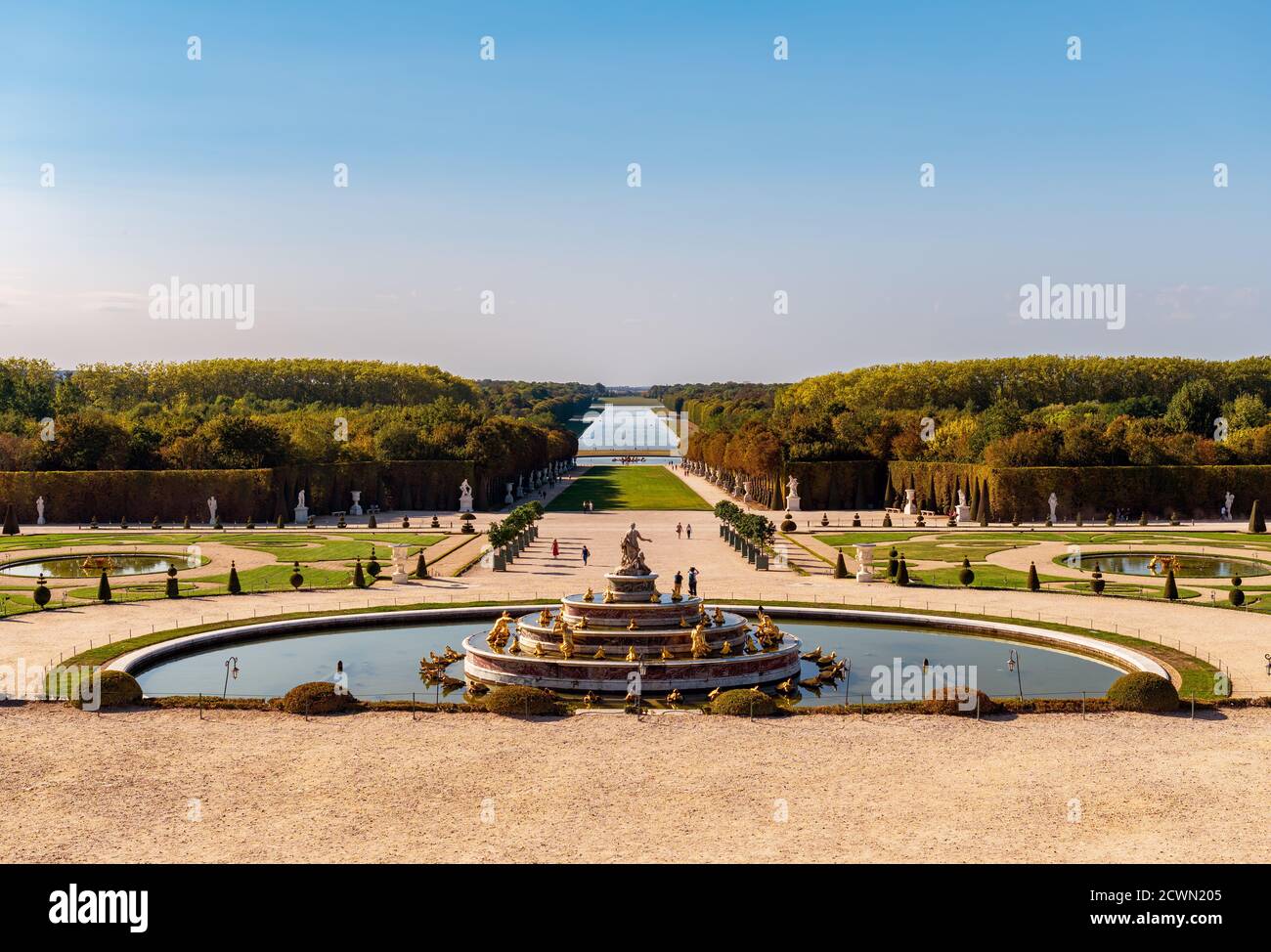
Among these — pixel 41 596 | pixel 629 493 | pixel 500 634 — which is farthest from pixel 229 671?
pixel 629 493

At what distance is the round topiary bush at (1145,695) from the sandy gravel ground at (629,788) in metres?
0.59

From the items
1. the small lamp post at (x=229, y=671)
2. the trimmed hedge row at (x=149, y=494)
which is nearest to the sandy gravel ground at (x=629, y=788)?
the small lamp post at (x=229, y=671)

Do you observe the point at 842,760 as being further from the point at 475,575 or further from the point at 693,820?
the point at 475,575

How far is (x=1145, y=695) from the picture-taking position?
29.6 meters

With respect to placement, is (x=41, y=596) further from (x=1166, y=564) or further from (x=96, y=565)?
(x=1166, y=564)

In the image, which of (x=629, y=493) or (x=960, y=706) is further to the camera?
(x=629, y=493)

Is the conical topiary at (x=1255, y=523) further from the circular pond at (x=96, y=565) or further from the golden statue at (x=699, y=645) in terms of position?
the circular pond at (x=96, y=565)

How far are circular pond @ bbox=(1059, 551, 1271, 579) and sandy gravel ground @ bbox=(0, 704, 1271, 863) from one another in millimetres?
30008

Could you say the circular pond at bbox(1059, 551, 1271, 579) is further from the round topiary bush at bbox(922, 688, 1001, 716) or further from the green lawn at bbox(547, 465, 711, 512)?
the green lawn at bbox(547, 465, 711, 512)

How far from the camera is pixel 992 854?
19969 mm

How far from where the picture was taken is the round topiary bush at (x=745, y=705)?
29672 millimetres

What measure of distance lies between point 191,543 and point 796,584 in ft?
118

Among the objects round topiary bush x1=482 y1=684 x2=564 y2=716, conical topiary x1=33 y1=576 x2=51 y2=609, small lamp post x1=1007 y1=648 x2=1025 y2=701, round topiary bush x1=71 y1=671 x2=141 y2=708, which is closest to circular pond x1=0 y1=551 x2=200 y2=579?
conical topiary x1=33 y1=576 x2=51 y2=609

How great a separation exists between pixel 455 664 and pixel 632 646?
5.96m
